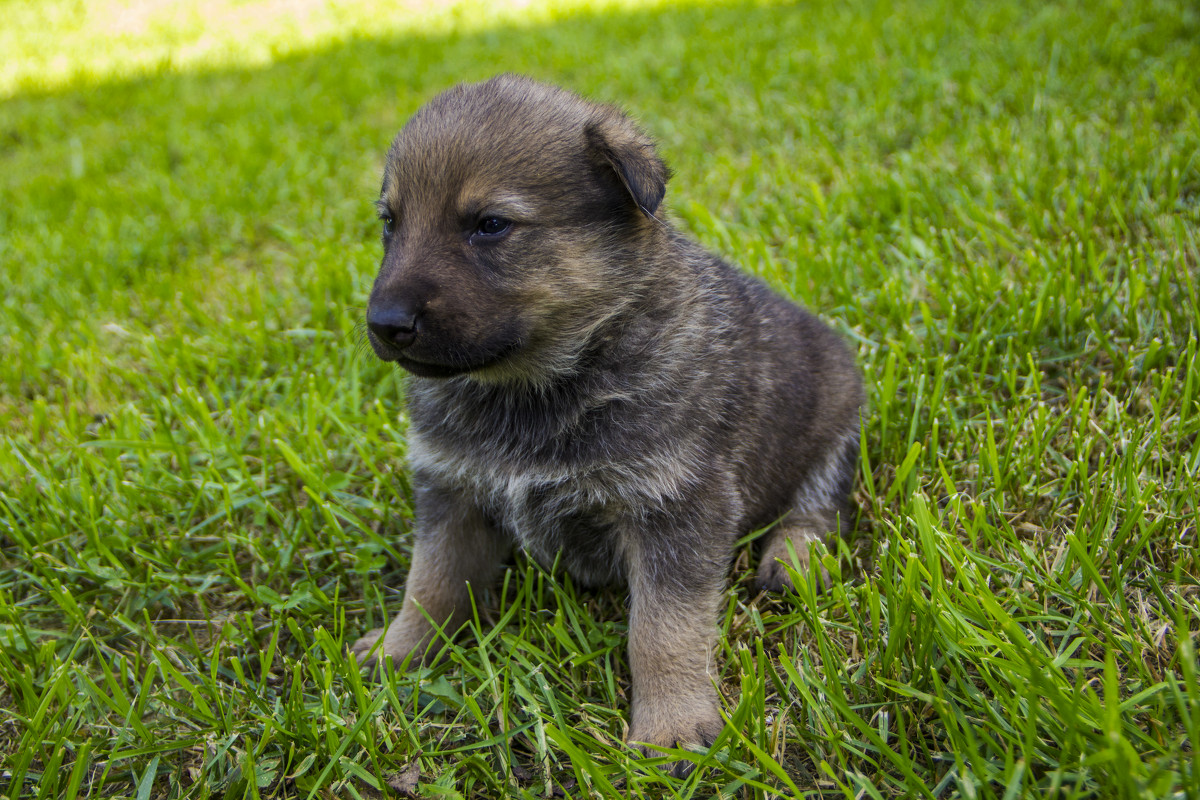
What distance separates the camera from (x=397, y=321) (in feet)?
6.56

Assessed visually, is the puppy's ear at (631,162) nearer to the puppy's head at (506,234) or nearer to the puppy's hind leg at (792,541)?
the puppy's head at (506,234)

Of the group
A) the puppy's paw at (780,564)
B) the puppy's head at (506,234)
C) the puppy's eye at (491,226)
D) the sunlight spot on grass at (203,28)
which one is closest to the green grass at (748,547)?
the puppy's paw at (780,564)

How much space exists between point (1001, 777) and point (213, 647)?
6.74ft

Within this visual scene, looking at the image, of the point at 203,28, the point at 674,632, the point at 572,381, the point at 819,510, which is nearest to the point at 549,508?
the point at 572,381

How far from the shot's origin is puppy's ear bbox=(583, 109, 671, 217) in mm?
2176

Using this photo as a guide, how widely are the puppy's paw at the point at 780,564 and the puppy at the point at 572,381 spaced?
0.01m

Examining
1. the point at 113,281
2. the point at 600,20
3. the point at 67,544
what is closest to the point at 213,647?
the point at 67,544

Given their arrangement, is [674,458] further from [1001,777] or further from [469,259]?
[1001,777]

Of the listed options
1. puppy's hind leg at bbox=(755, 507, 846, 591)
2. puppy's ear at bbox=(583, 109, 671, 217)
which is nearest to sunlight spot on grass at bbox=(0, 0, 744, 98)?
puppy's ear at bbox=(583, 109, 671, 217)

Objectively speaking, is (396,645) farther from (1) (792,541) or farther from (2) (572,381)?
(1) (792,541)

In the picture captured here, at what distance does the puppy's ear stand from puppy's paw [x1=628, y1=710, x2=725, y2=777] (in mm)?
1326

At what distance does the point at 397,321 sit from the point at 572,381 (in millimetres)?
534

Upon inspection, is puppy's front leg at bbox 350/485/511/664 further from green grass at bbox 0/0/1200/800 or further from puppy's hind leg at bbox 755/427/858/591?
puppy's hind leg at bbox 755/427/858/591

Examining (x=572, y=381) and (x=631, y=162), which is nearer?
(x=631, y=162)
